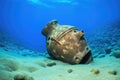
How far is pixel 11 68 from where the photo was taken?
534 centimetres

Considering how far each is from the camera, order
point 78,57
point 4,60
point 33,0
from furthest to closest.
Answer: point 33,0, point 78,57, point 4,60

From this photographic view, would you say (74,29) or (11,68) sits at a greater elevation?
(74,29)

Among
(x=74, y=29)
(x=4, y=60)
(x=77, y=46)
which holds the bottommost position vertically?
(x=4, y=60)

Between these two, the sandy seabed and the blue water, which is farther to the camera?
the blue water

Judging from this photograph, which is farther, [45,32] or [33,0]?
[33,0]

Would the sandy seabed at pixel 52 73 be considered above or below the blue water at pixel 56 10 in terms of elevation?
below

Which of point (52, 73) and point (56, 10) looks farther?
point (56, 10)

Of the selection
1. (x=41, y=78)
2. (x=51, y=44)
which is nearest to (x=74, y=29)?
(x=51, y=44)

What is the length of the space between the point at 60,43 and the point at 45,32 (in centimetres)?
121

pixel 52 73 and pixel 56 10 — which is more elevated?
pixel 56 10

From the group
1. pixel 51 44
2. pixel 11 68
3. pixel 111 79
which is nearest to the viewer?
pixel 111 79

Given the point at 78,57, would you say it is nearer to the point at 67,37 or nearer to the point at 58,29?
the point at 67,37

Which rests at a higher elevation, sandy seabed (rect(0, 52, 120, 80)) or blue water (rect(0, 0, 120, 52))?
blue water (rect(0, 0, 120, 52))

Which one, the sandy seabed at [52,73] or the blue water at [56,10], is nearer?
the sandy seabed at [52,73]
